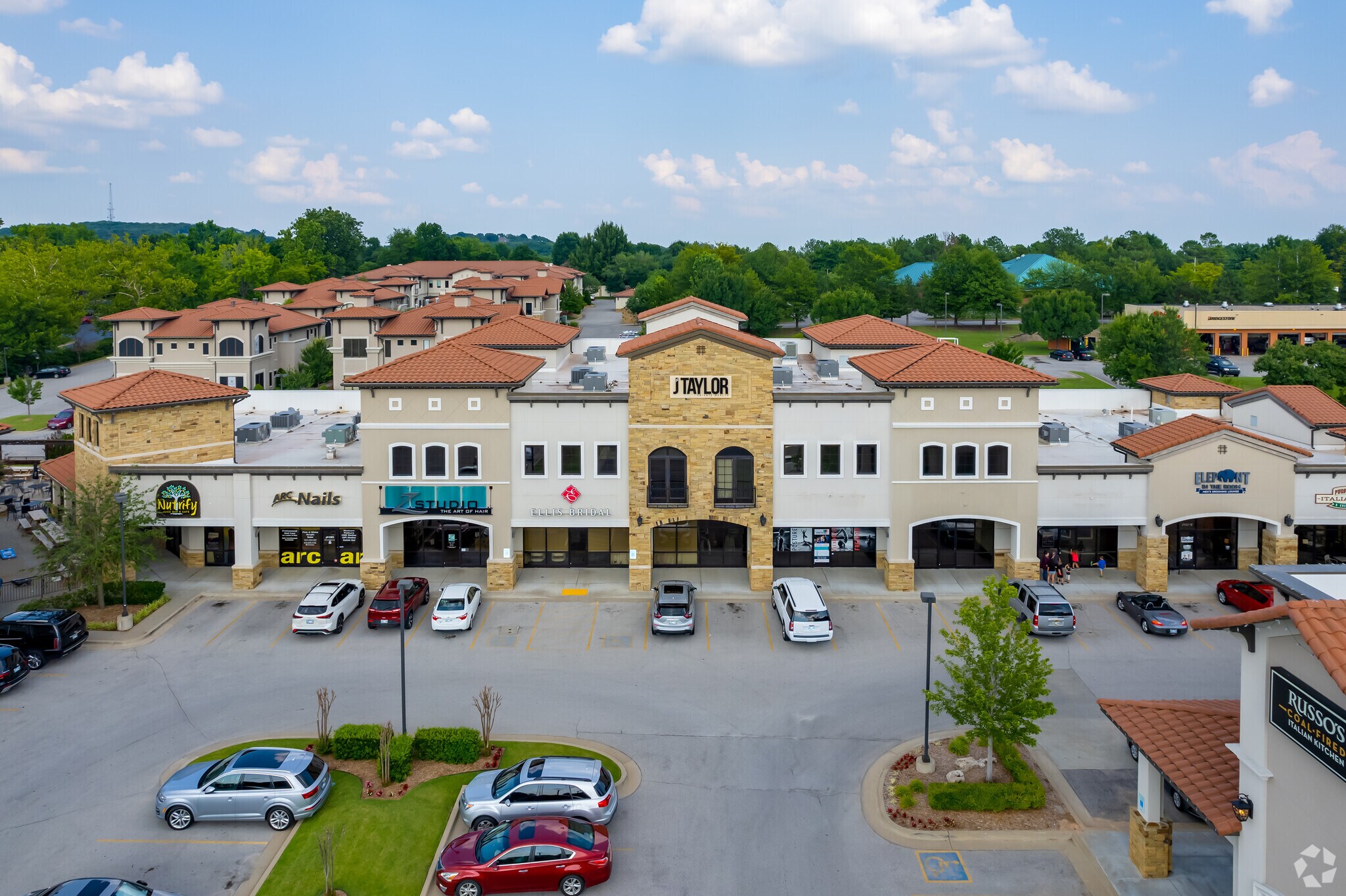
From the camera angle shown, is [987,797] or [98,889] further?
[987,797]

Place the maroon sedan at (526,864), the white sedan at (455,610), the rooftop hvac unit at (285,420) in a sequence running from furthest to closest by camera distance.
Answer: the rooftop hvac unit at (285,420)
the white sedan at (455,610)
the maroon sedan at (526,864)

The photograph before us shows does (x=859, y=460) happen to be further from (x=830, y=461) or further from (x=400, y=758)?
(x=400, y=758)

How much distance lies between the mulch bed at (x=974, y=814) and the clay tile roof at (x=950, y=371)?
57.6ft

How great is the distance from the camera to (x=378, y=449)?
4059 cm

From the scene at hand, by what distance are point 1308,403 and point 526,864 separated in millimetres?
42643

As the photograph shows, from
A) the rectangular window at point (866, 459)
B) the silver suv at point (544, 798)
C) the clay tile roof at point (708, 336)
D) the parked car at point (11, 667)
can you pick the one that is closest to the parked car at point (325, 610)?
the parked car at point (11, 667)

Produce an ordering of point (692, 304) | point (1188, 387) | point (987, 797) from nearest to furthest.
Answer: point (987, 797) → point (1188, 387) → point (692, 304)

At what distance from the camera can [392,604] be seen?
121ft

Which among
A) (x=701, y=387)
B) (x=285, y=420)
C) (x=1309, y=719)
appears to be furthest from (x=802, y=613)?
(x=285, y=420)

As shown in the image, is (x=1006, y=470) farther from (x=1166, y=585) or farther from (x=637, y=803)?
(x=637, y=803)

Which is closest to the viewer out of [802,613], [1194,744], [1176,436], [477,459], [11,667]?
[1194,744]

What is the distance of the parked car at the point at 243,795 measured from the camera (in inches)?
934

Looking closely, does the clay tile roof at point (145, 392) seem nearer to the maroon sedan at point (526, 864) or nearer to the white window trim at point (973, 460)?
the maroon sedan at point (526, 864)

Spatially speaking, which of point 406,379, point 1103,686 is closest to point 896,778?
point 1103,686
